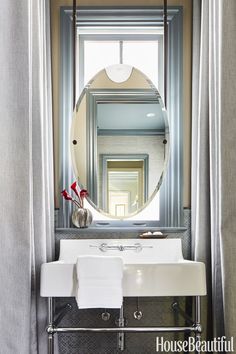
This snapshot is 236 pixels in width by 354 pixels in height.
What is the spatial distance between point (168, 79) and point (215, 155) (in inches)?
27.2

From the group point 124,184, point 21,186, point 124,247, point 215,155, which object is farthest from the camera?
point 124,184

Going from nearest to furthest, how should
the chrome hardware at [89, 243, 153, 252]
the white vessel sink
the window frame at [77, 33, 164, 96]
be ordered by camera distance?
the white vessel sink → the chrome hardware at [89, 243, 153, 252] → the window frame at [77, 33, 164, 96]

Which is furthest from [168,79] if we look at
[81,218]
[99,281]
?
[99,281]

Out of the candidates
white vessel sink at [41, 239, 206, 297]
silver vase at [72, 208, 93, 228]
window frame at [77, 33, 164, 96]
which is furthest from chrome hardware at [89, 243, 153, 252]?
window frame at [77, 33, 164, 96]

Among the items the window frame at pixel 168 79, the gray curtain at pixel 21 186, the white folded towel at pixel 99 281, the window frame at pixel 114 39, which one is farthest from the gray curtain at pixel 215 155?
the gray curtain at pixel 21 186

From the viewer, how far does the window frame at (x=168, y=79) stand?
8.46 feet

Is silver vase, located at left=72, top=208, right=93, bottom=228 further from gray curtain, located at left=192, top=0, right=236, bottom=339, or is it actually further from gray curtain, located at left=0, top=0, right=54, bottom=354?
gray curtain, located at left=192, top=0, right=236, bottom=339

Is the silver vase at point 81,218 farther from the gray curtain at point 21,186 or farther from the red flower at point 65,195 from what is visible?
the gray curtain at point 21,186

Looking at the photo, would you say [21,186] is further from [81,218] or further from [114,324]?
[114,324]

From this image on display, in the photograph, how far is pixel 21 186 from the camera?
1.88 metres

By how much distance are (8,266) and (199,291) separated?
0.82 meters

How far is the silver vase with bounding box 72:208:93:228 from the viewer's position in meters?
2.48

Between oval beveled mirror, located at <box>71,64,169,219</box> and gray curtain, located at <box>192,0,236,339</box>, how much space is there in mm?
229

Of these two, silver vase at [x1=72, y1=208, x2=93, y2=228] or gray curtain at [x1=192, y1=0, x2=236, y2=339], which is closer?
gray curtain at [x1=192, y1=0, x2=236, y2=339]
